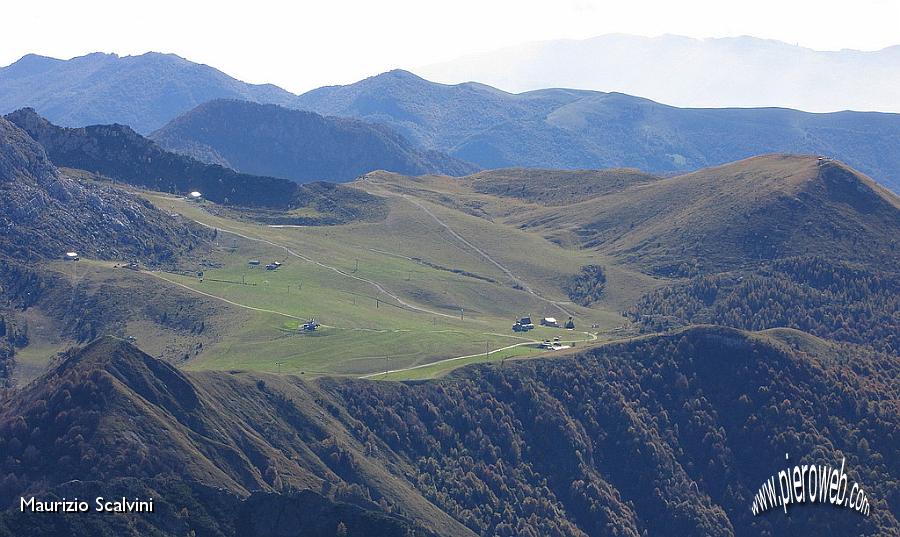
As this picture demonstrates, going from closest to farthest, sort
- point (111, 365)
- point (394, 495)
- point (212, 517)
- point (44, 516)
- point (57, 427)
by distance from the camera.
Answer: point (44, 516) → point (212, 517) → point (57, 427) → point (111, 365) → point (394, 495)

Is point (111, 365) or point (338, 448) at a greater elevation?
point (111, 365)

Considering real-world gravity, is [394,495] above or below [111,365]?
below

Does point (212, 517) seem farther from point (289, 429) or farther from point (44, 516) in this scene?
point (289, 429)

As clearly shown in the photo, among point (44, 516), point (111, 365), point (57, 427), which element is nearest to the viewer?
point (44, 516)

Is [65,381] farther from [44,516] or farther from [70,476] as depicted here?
[44,516]

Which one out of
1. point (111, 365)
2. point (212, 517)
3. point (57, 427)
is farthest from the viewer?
point (111, 365)

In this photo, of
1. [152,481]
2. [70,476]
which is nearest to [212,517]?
[152,481]

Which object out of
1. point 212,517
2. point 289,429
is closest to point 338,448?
point 289,429

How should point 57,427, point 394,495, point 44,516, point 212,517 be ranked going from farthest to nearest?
point 394,495 < point 57,427 < point 212,517 < point 44,516

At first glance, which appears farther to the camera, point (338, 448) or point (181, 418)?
point (338, 448)
